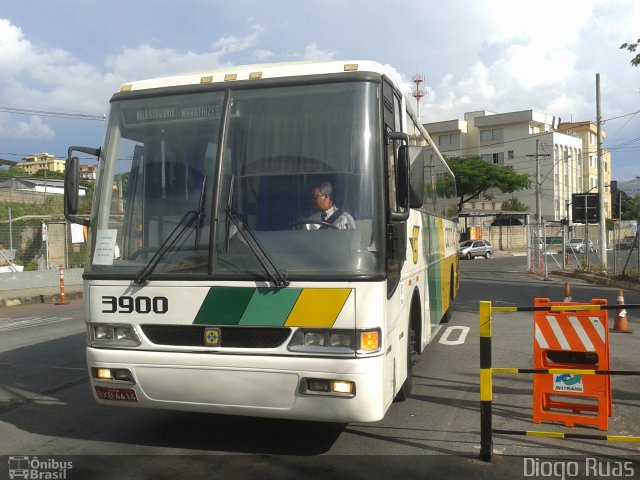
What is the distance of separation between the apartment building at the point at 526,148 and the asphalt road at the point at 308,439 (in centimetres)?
7162

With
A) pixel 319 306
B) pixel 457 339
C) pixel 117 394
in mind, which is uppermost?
pixel 319 306

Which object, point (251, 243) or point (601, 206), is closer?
point (251, 243)

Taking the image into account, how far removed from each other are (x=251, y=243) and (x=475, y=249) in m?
45.0

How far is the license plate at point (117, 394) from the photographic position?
16.9 ft

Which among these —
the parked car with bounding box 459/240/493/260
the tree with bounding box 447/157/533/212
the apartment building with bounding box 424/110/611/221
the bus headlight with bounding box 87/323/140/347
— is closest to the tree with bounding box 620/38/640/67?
the bus headlight with bounding box 87/323/140/347

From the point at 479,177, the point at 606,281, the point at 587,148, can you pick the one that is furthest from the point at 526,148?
the point at 606,281

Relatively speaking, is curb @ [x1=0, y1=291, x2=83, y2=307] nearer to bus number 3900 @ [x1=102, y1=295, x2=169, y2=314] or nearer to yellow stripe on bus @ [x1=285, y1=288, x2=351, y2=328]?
bus number 3900 @ [x1=102, y1=295, x2=169, y2=314]

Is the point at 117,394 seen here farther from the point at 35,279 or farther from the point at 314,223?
the point at 35,279

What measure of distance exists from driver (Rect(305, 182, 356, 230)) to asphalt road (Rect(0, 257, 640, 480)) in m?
1.84

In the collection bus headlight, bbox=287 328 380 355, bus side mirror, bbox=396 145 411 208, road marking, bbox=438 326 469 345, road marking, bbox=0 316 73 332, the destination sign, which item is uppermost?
the destination sign

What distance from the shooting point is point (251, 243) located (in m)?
4.90

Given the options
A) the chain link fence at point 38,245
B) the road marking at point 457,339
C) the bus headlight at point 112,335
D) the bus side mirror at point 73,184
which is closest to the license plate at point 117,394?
the bus headlight at point 112,335

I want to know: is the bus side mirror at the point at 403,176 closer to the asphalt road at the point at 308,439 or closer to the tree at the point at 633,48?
the asphalt road at the point at 308,439

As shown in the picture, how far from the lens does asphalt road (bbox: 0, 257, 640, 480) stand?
194 inches
